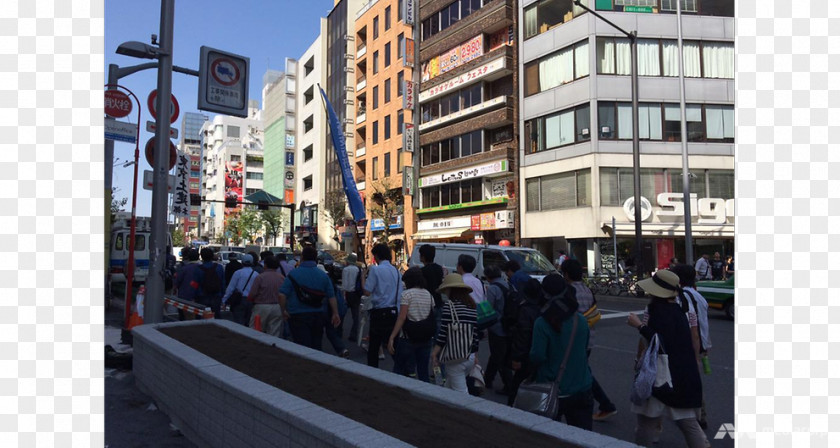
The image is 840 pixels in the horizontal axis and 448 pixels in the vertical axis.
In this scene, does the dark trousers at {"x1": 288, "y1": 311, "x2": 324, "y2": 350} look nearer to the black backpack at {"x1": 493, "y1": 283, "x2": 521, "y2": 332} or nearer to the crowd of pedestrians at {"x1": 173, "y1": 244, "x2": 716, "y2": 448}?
the crowd of pedestrians at {"x1": 173, "y1": 244, "x2": 716, "y2": 448}

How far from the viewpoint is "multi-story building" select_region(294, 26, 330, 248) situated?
6341 cm

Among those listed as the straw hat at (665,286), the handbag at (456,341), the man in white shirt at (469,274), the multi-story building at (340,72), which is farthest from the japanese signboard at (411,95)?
the straw hat at (665,286)

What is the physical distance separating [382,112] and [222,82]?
39395mm

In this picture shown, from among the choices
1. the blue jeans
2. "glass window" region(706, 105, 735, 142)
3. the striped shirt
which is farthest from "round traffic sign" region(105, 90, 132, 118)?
"glass window" region(706, 105, 735, 142)

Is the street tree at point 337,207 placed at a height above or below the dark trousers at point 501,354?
above

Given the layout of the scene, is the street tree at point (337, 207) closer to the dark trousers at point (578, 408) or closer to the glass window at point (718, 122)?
the glass window at point (718, 122)

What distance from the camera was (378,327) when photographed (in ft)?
23.0

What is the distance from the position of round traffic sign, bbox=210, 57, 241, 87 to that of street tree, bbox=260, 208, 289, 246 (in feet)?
192

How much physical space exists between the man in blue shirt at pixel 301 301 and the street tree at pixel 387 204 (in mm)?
36201

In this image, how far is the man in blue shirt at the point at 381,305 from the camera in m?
6.99

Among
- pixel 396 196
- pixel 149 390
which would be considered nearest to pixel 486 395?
pixel 149 390

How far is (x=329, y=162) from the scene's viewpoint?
61375 mm

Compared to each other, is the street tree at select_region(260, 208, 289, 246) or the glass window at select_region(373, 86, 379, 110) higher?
the glass window at select_region(373, 86, 379, 110)

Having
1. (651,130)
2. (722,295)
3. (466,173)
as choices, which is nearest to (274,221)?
(466,173)
